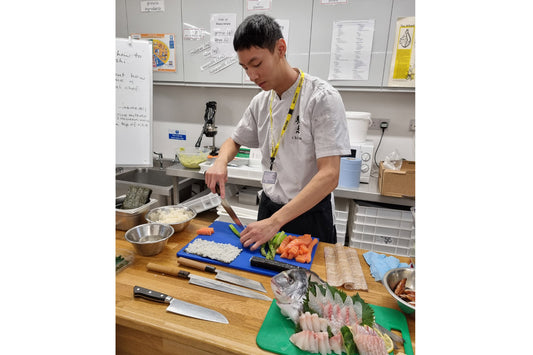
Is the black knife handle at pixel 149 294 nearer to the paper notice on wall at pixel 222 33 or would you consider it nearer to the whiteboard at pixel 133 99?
the whiteboard at pixel 133 99

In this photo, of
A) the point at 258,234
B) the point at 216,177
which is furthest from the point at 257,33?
the point at 258,234

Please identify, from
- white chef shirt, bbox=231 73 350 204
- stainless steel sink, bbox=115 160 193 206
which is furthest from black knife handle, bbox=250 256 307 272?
stainless steel sink, bbox=115 160 193 206

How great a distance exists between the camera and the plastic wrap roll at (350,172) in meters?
A: 2.32

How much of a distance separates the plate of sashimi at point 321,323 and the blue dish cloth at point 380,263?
185 mm

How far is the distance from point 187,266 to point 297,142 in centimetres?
85

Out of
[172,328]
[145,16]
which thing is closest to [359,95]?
[145,16]

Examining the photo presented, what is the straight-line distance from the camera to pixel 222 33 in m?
2.78

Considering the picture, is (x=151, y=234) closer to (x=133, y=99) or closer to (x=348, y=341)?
(x=133, y=99)

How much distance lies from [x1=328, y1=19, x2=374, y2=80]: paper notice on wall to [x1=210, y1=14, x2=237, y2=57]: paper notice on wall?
974mm

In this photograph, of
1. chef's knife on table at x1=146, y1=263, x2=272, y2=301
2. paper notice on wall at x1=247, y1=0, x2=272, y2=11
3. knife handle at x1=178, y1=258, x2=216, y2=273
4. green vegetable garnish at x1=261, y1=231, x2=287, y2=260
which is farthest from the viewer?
paper notice on wall at x1=247, y1=0, x2=272, y2=11

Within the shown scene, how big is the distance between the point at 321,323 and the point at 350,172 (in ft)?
5.48

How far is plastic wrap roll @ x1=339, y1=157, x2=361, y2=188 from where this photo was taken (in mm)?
2320

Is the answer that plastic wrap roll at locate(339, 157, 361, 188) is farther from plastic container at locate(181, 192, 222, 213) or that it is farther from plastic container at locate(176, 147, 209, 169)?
plastic container at locate(176, 147, 209, 169)

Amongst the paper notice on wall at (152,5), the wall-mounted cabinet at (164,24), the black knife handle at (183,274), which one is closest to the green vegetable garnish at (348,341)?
the black knife handle at (183,274)
